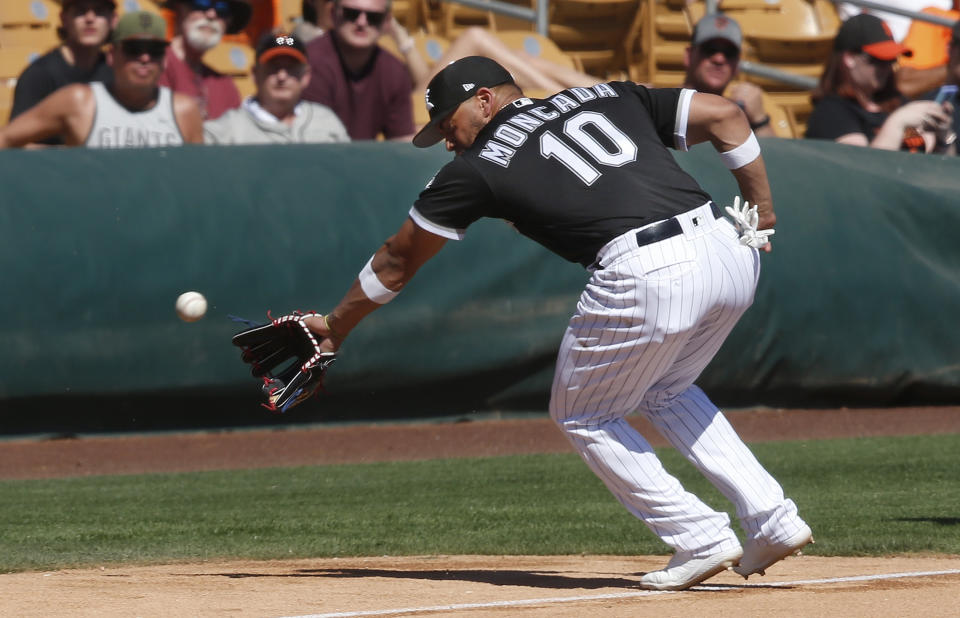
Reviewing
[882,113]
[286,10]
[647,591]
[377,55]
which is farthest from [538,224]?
[286,10]

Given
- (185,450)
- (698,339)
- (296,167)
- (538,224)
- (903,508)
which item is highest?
(538,224)

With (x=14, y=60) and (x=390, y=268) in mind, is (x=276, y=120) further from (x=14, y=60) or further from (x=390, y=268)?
(x=390, y=268)

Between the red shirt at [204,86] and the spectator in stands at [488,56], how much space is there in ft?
4.49

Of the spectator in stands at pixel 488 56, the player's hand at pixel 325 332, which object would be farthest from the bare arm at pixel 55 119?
the player's hand at pixel 325 332

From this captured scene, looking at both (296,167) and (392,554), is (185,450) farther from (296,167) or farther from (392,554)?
(392,554)

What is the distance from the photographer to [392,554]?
229 inches

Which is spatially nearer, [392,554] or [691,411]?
[691,411]

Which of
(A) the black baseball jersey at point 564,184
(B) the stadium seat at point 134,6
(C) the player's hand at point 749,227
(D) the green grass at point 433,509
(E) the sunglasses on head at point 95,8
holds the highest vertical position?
(A) the black baseball jersey at point 564,184

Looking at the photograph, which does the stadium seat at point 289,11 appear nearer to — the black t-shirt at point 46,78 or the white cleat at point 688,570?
the black t-shirt at point 46,78

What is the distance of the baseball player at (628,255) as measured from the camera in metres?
4.51

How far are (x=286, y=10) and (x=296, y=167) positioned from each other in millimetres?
4832

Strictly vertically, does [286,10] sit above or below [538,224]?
below

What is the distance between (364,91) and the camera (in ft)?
32.9

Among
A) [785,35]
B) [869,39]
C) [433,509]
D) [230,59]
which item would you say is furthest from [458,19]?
[433,509]
